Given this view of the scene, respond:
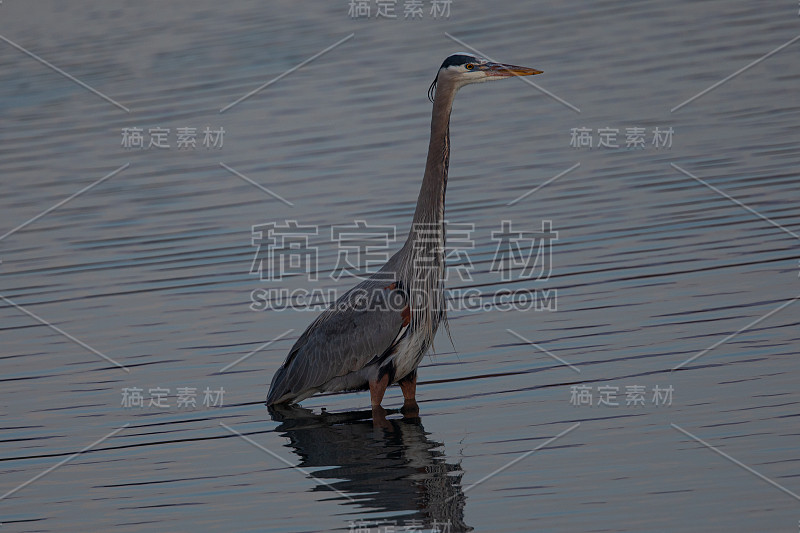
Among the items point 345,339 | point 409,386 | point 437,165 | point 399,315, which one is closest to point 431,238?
point 437,165

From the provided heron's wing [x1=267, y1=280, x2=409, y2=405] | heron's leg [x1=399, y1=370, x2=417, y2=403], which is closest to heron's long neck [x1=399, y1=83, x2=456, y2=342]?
heron's wing [x1=267, y1=280, x2=409, y2=405]

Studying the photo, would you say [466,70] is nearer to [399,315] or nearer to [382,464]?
[399,315]

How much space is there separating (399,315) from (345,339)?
0.47m

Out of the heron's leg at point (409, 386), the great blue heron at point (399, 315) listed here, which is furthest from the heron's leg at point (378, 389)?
the heron's leg at point (409, 386)

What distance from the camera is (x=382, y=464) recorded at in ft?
27.5

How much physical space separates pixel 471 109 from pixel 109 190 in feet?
19.7

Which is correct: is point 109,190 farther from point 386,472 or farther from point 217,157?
point 386,472

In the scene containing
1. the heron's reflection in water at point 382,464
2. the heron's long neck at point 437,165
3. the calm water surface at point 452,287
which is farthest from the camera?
the heron's long neck at point 437,165

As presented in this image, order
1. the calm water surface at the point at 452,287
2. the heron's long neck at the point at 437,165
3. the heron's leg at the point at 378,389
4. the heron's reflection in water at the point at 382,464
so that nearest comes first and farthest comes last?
1. the heron's reflection in water at the point at 382,464
2. the calm water surface at the point at 452,287
3. the heron's leg at the point at 378,389
4. the heron's long neck at the point at 437,165

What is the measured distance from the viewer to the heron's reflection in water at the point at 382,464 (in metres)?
7.47

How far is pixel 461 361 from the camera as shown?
10328 millimetres

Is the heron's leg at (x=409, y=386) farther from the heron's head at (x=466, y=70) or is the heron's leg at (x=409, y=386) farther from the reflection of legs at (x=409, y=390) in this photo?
the heron's head at (x=466, y=70)

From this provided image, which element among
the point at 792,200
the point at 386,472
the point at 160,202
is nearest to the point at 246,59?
the point at 160,202

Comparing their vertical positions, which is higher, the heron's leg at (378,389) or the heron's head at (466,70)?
the heron's head at (466,70)
